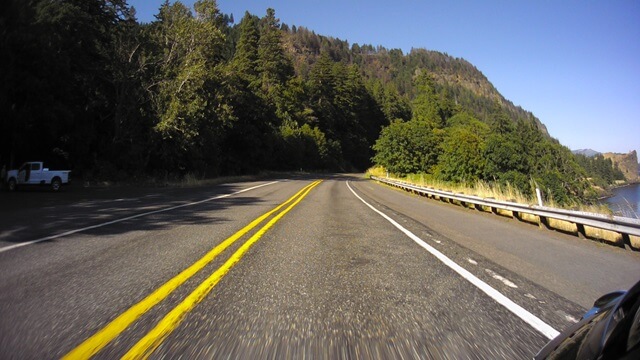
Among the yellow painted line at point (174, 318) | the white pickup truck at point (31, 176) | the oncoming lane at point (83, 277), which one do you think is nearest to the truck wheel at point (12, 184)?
the white pickup truck at point (31, 176)

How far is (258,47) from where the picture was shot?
81938 millimetres

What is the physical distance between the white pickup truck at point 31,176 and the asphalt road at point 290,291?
51.1 ft

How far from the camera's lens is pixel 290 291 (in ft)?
14.2

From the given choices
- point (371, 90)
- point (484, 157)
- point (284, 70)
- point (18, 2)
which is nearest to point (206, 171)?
point (18, 2)

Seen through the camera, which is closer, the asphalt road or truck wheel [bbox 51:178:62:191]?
the asphalt road

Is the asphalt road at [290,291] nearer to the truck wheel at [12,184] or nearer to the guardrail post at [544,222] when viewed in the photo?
the guardrail post at [544,222]

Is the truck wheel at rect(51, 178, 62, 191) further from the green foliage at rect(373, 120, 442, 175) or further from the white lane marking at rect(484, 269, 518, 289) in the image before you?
the green foliage at rect(373, 120, 442, 175)

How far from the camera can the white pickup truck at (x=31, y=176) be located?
2091cm

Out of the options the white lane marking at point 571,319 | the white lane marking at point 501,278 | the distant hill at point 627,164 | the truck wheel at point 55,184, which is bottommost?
the truck wheel at point 55,184

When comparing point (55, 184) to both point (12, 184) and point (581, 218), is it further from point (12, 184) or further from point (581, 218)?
point (581, 218)

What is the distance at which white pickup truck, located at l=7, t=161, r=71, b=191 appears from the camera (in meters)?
20.9

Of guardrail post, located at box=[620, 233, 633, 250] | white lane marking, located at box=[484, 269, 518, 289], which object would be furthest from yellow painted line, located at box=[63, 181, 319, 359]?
guardrail post, located at box=[620, 233, 633, 250]

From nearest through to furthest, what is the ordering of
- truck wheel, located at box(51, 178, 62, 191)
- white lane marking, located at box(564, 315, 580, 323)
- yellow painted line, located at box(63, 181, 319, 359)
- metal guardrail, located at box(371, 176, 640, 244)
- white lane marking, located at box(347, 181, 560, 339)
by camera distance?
yellow painted line, located at box(63, 181, 319, 359) → white lane marking, located at box(347, 181, 560, 339) → white lane marking, located at box(564, 315, 580, 323) → metal guardrail, located at box(371, 176, 640, 244) → truck wheel, located at box(51, 178, 62, 191)

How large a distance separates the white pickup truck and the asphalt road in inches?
614
